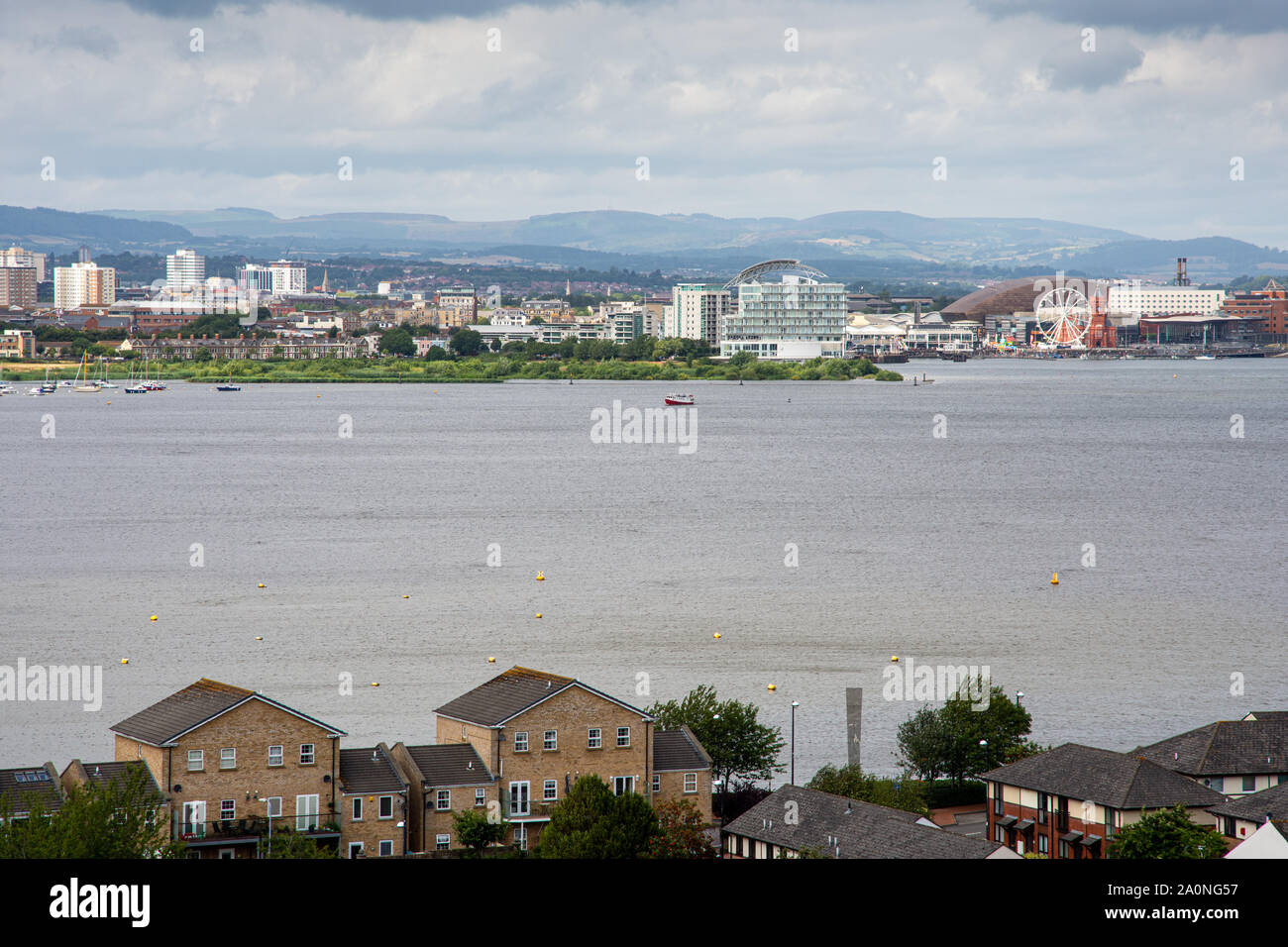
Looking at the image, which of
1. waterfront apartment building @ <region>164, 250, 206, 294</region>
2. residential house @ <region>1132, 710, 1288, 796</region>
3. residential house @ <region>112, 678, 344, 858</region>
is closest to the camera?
residential house @ <region>112, 678, 344, 858</region>

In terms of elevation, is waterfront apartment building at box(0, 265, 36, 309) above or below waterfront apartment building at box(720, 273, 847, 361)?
above

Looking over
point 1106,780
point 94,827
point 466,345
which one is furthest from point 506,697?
point 466,345

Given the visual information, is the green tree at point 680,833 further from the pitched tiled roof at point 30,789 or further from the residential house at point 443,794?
the pitched tiled roof at point 30,789

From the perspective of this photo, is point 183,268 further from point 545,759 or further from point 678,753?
point 545,759

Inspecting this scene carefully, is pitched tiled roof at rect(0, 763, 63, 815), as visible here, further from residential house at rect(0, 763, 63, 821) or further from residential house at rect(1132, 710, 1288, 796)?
residential house at rect(1132, 710, 1288, 796)

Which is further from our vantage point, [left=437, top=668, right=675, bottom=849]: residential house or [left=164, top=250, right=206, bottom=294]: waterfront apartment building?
[left=164, top=250, right=206, bottom=294]: waterfront apartment building

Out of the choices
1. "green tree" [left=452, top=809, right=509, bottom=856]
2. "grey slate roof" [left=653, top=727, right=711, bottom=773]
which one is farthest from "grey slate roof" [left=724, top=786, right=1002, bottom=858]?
"green tree" [left=452, top=809, right=509, bottom=856]
